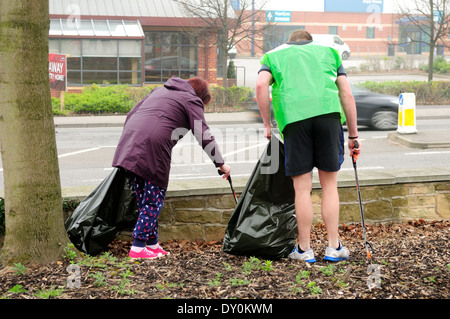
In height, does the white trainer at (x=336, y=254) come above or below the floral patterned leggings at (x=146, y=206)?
below

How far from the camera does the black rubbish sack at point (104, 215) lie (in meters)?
4.23

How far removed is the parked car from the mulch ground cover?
11153mm

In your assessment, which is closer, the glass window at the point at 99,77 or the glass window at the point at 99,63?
the glass window at the point at 99,63

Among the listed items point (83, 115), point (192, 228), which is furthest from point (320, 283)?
point (83, 115)

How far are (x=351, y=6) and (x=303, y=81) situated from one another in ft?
206

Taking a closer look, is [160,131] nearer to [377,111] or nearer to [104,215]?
[104,215]

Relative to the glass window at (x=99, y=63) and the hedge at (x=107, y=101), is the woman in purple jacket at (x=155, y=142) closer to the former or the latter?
the hedge at (x=107, y=101)

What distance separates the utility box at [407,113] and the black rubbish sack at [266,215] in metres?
10.2

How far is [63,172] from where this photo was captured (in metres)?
9.56

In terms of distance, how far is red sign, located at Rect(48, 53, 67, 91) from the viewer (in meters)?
19.8

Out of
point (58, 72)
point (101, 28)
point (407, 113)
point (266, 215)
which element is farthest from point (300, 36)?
point (101, 28)

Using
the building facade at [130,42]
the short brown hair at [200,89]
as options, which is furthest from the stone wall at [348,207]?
the building facade at [130,42]
